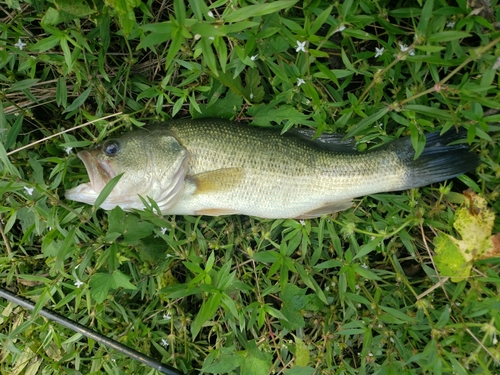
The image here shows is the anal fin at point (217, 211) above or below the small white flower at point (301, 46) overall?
below

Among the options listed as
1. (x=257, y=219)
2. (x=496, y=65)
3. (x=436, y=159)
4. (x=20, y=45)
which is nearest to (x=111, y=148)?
(x=20, y=45)

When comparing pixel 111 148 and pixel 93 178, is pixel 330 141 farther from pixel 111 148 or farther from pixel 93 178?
pixel 93 178

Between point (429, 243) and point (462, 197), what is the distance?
41 cm

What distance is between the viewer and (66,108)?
2689 mm

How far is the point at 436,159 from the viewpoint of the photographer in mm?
2555

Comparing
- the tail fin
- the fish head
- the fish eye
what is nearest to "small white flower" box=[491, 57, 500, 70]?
the tail fin

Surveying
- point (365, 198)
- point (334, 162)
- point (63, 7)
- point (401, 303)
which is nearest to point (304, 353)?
point (401, 303)

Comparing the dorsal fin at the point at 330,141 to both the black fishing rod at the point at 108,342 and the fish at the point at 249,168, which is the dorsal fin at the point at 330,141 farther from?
the black fishing rod at the point at 108,342

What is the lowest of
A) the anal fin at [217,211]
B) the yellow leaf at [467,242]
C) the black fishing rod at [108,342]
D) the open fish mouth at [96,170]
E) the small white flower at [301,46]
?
the black fishing rod at [108,342]

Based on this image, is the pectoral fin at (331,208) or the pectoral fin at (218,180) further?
the pectoral fin at (331,208)

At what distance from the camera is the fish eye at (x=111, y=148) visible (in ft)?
8.11

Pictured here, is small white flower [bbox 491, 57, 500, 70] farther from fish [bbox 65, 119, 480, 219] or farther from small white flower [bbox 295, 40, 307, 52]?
small white flower [bbox 295, 40, 307, 52]

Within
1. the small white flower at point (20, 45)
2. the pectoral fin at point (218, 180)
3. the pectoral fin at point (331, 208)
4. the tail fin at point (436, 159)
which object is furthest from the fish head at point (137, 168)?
the tail fin at point (436, 159)

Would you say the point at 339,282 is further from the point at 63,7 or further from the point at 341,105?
the point at 63,7
